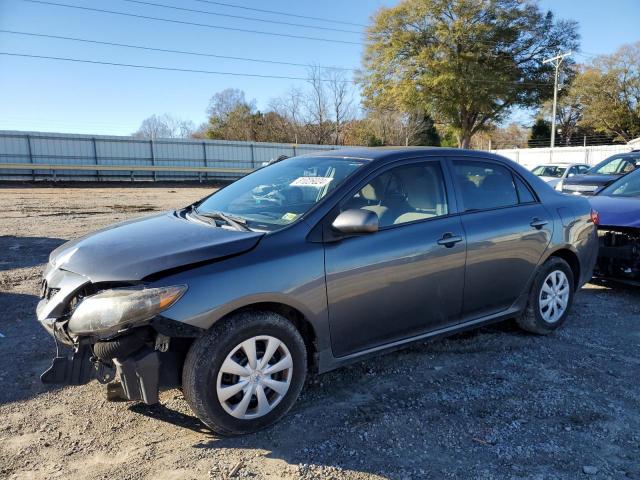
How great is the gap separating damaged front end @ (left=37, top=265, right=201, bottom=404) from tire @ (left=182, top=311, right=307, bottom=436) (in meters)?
0.13

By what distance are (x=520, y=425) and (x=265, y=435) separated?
62.8 inches

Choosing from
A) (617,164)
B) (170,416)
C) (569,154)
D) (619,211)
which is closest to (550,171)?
(617,164)

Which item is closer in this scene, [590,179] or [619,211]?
[619,211]

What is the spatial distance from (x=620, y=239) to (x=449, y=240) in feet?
10.7

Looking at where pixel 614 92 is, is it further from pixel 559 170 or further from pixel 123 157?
pixel 123 157

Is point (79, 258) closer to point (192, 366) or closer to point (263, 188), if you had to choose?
point (192, 366)

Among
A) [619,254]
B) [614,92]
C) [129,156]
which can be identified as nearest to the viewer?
[619,254]

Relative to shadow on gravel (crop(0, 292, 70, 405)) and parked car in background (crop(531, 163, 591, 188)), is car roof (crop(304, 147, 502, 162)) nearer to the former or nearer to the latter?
shadow on gravel (crop(0, 292, 70, 405))

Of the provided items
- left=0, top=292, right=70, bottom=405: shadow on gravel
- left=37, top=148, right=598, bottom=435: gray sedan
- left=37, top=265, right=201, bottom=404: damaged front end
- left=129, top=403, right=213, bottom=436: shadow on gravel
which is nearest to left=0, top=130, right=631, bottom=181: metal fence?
left=0, top=292, right=70, bottom=405: shadow on gravel

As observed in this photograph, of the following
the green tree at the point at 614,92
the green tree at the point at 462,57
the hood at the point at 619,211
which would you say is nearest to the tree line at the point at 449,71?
the green tree at the point at 462,57

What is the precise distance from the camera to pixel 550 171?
57.7ft

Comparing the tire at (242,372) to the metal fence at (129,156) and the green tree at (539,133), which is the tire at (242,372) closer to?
the metal fence at (129,156)

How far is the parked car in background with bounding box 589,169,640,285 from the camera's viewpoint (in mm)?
5629

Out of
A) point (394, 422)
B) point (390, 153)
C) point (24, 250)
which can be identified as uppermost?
A: point (390, 153)
